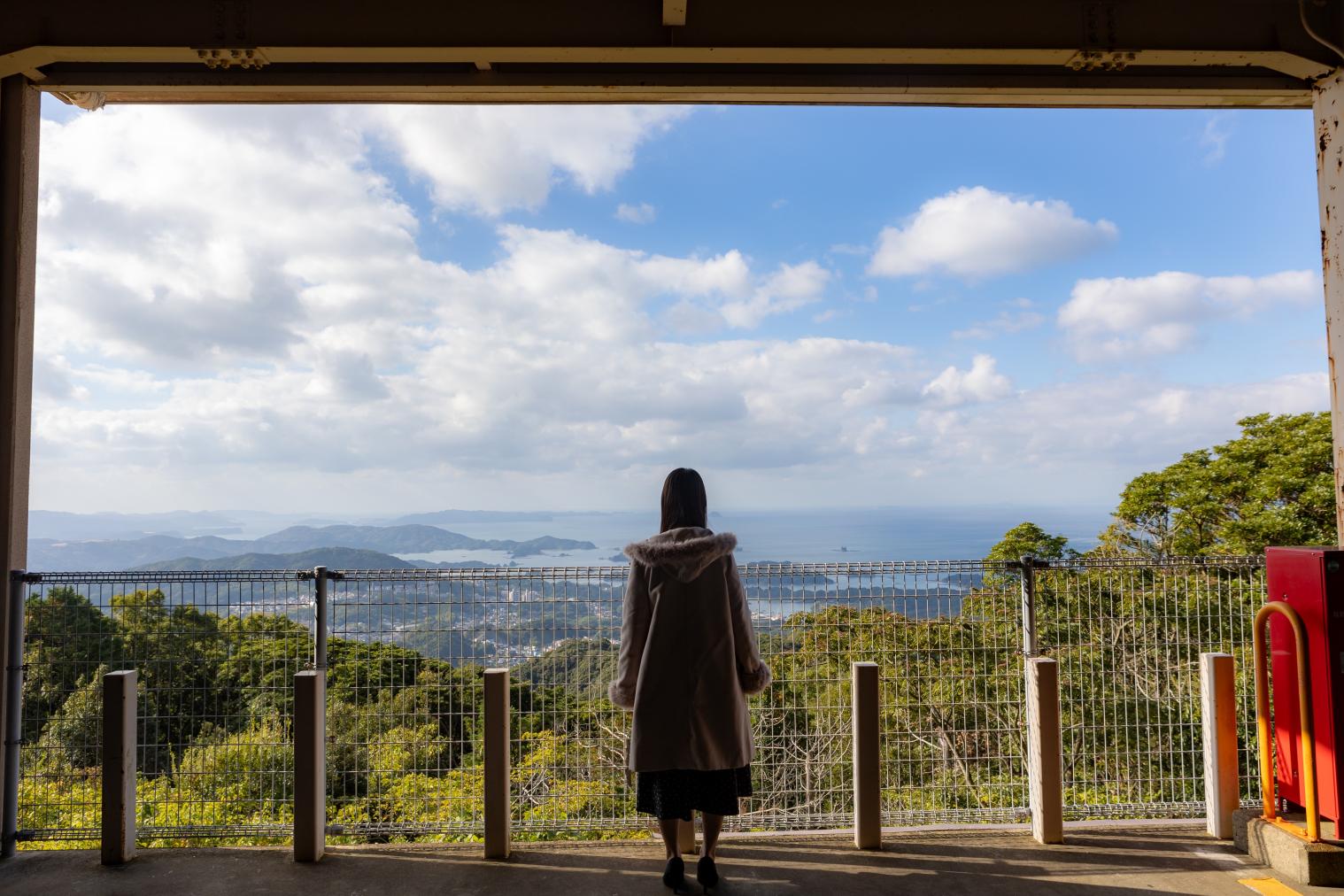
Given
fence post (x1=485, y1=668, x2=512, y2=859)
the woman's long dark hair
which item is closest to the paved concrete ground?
fence post (x1=485, y1=668, x2=512, y2=859)

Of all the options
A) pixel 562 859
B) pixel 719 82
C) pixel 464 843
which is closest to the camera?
pixel 562 859

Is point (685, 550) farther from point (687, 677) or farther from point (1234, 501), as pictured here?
point (1234, 501)

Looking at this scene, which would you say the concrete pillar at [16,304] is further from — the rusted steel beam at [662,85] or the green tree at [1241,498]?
the green tree at [1241,498]

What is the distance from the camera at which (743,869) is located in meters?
3.63

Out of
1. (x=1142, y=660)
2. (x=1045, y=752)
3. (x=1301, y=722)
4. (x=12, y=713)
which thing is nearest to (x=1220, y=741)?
(x=1142, y=660)

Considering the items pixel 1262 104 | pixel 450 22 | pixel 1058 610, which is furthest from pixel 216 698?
pixel 1262 104

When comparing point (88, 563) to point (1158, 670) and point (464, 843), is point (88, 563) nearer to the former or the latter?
point (464, 843)

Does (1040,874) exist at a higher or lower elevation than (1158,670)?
lower

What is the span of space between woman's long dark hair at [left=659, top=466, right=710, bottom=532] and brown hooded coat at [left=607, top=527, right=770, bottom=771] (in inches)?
3.2

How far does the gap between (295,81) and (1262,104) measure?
5.95 m

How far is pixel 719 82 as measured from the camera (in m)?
4.30

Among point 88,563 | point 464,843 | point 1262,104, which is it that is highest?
point 1262,104

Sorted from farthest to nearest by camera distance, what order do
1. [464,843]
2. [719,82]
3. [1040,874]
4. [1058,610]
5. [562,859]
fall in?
[1058,610] < [719,82] < [464,843] < [562,859] < [1040,874]

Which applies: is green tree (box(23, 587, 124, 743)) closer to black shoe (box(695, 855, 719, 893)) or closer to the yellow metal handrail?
black shoe (box(695, 855, 719, 893))
